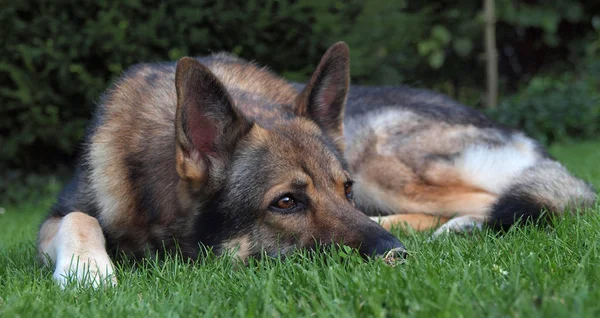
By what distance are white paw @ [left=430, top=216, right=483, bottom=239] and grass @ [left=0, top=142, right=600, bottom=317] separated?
371 mm

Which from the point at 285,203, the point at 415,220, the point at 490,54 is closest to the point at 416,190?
the point at 415,220

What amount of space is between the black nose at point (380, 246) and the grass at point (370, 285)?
0.26 ft

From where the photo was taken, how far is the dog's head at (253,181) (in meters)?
2.71

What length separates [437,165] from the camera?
4.00m

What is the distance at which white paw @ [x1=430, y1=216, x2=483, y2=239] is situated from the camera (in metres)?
3.35

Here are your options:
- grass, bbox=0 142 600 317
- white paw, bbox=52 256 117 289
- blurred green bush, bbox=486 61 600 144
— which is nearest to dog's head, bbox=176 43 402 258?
grass, bbox=0 142 600 317

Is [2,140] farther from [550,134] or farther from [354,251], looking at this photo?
[550,134]

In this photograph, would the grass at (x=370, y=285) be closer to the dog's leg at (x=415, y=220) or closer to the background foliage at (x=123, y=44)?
the dog's leg at (x=415, y=220)

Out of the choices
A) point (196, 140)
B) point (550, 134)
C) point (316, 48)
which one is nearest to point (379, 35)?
point (316, 48)

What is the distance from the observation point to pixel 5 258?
10.9 feet

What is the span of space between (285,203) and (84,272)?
877 millimetres

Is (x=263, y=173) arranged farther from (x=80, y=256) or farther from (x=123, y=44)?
(x=123, y=44)

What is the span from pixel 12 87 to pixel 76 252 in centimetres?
451

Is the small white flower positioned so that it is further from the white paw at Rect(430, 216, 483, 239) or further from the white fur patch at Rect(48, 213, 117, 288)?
the white fur patch at Rect(48, 213, 117, 288)
